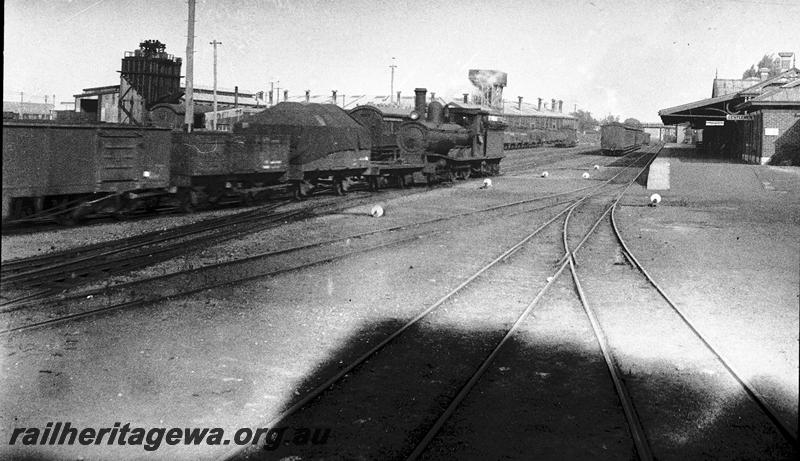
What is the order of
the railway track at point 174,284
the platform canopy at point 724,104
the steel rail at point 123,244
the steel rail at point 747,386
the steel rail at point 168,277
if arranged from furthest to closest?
the platform canopy at point 724,104
the steel rail at point 123,244
the railway track at point 174,284
the steel rail at point 168,277
the steel rail at point 747,386

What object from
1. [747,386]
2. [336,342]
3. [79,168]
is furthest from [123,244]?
[747,386]

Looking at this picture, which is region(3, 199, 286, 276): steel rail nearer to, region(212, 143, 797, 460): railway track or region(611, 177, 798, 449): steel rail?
region(212, 143, 797, 460): railway track

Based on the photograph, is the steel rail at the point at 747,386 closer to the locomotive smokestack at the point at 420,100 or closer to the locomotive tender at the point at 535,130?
the locomotive smokestack at the point at 420,100

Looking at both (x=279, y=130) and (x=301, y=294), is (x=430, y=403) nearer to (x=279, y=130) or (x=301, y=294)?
(x=301, y=294)

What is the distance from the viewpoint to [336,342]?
6.96 meters

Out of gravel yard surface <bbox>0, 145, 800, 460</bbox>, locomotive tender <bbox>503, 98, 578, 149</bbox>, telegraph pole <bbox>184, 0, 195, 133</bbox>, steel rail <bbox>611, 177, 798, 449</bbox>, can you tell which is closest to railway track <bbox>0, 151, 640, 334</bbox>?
gravel yard surface <bbox>0, 145, 800, 460</bbox>

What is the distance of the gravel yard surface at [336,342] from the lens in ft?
16.6

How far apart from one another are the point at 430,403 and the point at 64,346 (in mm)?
3701

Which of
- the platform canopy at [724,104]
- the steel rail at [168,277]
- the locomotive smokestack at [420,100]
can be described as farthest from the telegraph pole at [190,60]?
the platform canopy at [724,104]

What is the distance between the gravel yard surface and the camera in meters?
5.07

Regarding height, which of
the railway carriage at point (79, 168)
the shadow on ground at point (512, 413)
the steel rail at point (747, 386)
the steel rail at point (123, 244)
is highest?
the railway carriage at point (79, 168)

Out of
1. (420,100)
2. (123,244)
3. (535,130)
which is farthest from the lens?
(535,130)

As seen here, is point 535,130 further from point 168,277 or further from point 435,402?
point 435,402

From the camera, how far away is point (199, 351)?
6574 mm
